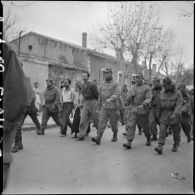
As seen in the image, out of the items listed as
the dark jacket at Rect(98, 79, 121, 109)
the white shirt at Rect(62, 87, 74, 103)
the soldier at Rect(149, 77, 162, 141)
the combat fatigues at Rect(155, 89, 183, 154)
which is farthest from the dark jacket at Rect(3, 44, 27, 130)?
the white shirt at Rect(62, 87, 74, 103)

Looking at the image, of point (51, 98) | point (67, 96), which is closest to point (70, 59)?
point (67, 96)

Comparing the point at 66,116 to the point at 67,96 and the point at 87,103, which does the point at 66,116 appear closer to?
the point at 67,96

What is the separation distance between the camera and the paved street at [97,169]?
166 inches

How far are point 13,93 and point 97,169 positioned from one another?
3.27 m

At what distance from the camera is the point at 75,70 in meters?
23.4

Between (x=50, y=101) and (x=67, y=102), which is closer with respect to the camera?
(x=50, y=101)

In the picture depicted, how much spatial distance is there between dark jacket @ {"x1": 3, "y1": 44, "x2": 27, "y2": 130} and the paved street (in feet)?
5.35

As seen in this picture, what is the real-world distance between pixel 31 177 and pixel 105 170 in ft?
3.92

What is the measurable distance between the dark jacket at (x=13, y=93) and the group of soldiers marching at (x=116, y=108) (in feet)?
12.2

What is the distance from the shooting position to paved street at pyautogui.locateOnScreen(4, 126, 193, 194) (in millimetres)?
4219

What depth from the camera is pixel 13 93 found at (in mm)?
2221

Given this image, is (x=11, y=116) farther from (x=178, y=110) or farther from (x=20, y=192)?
(x=178, y=110)

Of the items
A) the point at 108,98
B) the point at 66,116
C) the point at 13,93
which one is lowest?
the point at 66,116

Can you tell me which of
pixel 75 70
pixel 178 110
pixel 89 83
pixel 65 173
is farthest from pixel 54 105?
pixel 75 70
